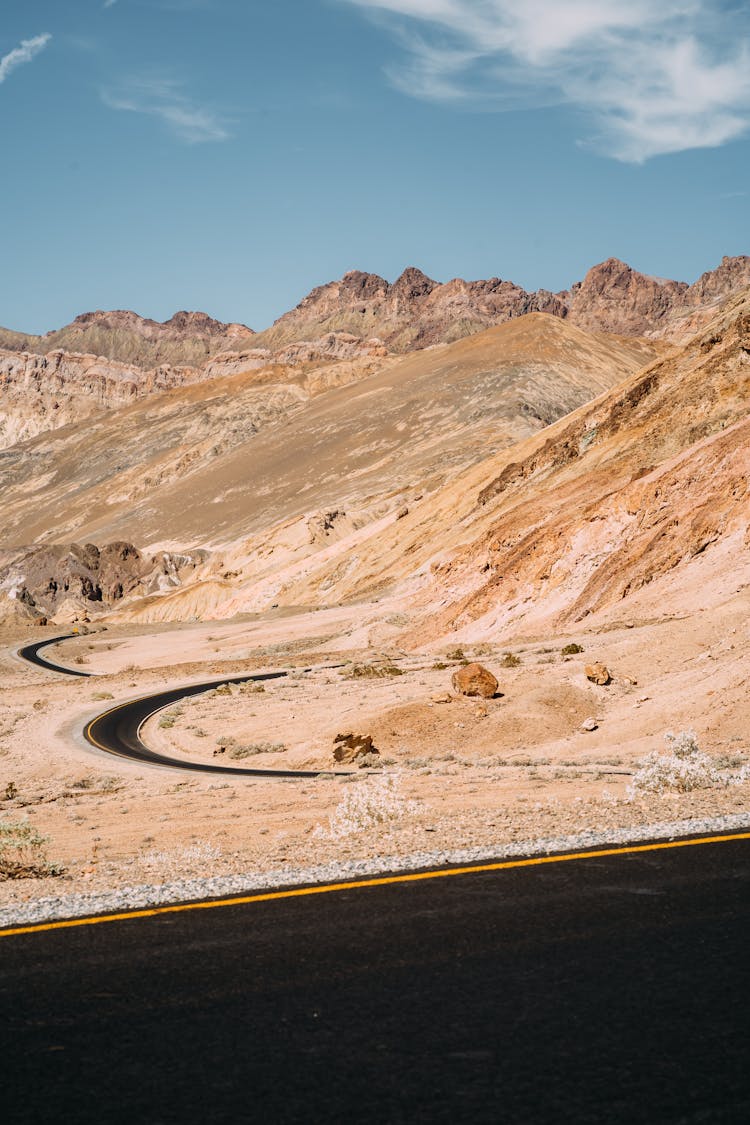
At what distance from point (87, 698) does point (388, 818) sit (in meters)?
35.9

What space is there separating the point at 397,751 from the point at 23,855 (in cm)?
1427

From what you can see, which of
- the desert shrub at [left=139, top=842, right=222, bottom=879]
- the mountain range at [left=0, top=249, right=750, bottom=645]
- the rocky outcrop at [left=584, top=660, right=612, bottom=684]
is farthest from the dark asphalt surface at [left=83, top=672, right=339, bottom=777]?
the desert shrub at [left=139, top=842, right=222, bottom=879]

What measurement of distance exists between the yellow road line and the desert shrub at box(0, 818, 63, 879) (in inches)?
152

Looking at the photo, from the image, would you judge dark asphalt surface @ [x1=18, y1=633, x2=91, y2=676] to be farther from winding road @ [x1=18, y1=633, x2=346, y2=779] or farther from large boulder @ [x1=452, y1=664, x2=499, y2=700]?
large boulder @ [x1=452, y1=664, x2=499, y2=700]

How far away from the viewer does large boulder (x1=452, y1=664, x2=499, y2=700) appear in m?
28.8

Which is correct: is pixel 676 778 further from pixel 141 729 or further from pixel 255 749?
pixel 141 729

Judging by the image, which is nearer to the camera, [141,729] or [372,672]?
[141,729]

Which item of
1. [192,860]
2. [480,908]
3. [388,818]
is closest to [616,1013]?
[480,908]

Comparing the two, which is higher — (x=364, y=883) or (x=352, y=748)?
(x=364, y=883)

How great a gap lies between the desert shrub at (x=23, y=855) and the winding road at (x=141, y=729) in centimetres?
1015

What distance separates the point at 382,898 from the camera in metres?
7.87

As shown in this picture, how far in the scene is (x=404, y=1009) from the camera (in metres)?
5.52

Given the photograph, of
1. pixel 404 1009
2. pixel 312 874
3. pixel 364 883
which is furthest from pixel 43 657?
pixel 404 1009

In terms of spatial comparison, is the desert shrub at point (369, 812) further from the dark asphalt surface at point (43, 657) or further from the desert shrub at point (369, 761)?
the dark asphalt surface at point (43, 657)
